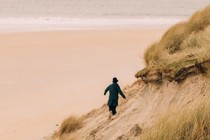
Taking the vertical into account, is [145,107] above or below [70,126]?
below

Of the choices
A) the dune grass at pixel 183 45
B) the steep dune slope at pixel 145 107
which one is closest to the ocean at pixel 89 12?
the dune grass at pixel 183 45

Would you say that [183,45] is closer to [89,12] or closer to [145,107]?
[145,107]

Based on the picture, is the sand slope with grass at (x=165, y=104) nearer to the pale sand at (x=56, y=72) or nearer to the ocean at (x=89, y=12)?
the pale sand at (x=56, y=72)

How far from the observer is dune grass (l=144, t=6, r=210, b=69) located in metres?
7.97

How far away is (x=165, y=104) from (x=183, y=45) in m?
2.33

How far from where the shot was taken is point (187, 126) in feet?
18.5

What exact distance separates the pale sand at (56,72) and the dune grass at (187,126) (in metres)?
4.88

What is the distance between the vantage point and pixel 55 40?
86.1 feet

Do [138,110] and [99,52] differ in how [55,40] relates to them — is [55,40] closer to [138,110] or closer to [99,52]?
[99,52]

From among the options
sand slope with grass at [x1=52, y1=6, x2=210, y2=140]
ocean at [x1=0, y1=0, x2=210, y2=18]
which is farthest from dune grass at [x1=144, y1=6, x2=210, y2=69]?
ocean at [x1=0, y1=0, x2=210, y2=18]

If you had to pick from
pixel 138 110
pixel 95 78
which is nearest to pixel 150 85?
pixel 138 110

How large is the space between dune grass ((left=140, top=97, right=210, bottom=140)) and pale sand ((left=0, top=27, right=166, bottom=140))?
16.0 feet

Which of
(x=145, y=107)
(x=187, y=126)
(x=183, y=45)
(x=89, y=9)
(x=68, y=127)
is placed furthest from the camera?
(x=89, y=9)

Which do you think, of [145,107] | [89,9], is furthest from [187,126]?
[89,9]
